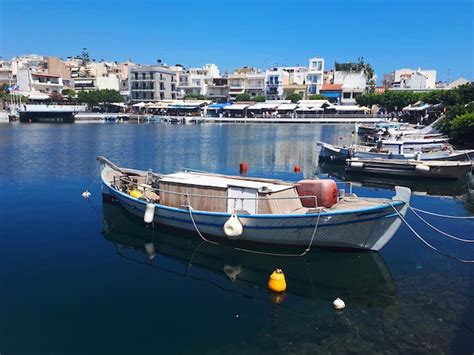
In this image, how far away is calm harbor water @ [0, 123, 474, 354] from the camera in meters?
9.55

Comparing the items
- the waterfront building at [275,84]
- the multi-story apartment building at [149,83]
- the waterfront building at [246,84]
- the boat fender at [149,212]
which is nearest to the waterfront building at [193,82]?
the multi-story apartment building at [149,83]

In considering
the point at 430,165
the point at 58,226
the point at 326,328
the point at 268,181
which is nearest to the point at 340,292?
the point at 326,328

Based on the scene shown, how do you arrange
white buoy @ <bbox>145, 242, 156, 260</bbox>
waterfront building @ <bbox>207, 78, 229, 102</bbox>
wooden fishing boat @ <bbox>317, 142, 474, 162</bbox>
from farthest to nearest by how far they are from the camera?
waterfront building @ <bbox>207, 78, 229, 102</bbox>, wooden fishing boat @ <bbox>317, 142, 474, 162</bbox>, white buoy @ <bbox>145, 242, 156, 260</bbox>

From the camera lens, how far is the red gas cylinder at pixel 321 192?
14.8 m

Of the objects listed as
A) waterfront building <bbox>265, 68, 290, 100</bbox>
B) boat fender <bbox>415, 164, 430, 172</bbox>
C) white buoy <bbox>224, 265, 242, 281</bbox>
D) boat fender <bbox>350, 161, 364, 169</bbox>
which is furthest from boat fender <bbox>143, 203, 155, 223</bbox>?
waterfront building <bbox>265, 68, 290, 100</bbox>

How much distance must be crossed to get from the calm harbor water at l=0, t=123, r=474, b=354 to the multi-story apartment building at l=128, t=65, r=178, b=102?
112m

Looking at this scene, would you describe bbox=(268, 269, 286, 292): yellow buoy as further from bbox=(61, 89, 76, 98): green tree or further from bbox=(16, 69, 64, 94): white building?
bbox=(16, 69, 64, 94): white building

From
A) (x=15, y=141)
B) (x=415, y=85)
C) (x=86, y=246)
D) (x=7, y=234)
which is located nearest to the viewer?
(x=86, y=246)

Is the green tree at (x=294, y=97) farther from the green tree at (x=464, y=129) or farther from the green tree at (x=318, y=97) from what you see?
the green tree at (x=464, y=129)

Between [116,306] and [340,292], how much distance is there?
6.86 m

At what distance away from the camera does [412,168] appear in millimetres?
30281

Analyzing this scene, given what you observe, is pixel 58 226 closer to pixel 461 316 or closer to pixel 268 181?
pixel 268 181

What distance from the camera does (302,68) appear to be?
135 meters

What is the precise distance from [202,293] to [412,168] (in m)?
23.9
